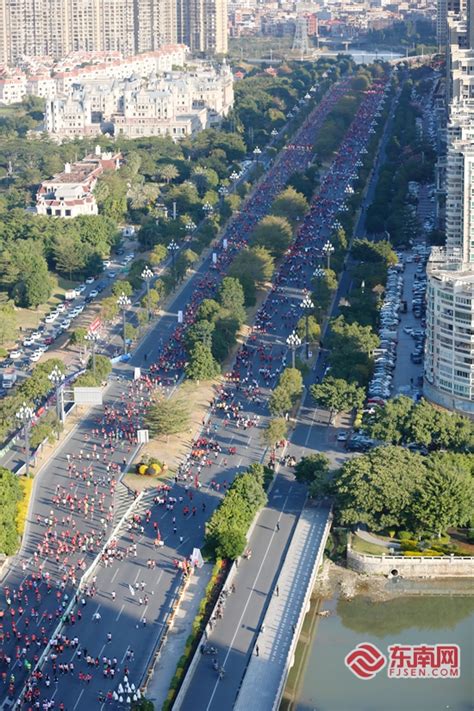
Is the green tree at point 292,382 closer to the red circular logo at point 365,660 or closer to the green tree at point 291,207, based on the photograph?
the red circular logo at point 365,660

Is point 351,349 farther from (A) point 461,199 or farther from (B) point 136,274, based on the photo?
(B) point 136,274

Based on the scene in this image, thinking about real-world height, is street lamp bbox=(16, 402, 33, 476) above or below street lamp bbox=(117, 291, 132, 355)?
above

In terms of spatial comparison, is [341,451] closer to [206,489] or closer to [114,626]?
[206,489]

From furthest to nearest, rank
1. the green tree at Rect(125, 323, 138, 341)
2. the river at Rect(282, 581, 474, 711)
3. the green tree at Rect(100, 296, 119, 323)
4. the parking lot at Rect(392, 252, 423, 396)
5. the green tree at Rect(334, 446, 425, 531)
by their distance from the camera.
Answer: the green tree at Rect(100, 296, 119, 323), the green tree at Rect(125, 323, 138, 341), the parking lot at Rect(392, 252, 423, 396), the green tree at Rect(334, 446, 425, 531), the river at Rect(282, 581, 474, 711)

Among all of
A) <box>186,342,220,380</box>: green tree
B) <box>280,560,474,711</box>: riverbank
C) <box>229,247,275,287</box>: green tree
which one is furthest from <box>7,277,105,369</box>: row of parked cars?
<box>280,560,474,711</box>: riverbank

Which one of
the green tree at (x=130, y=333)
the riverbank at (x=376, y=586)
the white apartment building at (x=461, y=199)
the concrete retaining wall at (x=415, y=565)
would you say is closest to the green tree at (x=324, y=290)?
the white apartment building at (x=461, y=199)

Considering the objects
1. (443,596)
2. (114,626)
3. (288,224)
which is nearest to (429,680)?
(443,596)

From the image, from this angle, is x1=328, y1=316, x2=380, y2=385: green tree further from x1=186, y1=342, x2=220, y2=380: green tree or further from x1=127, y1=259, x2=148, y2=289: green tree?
x1=127, y1=259, x2=148, y2=289: green tree
